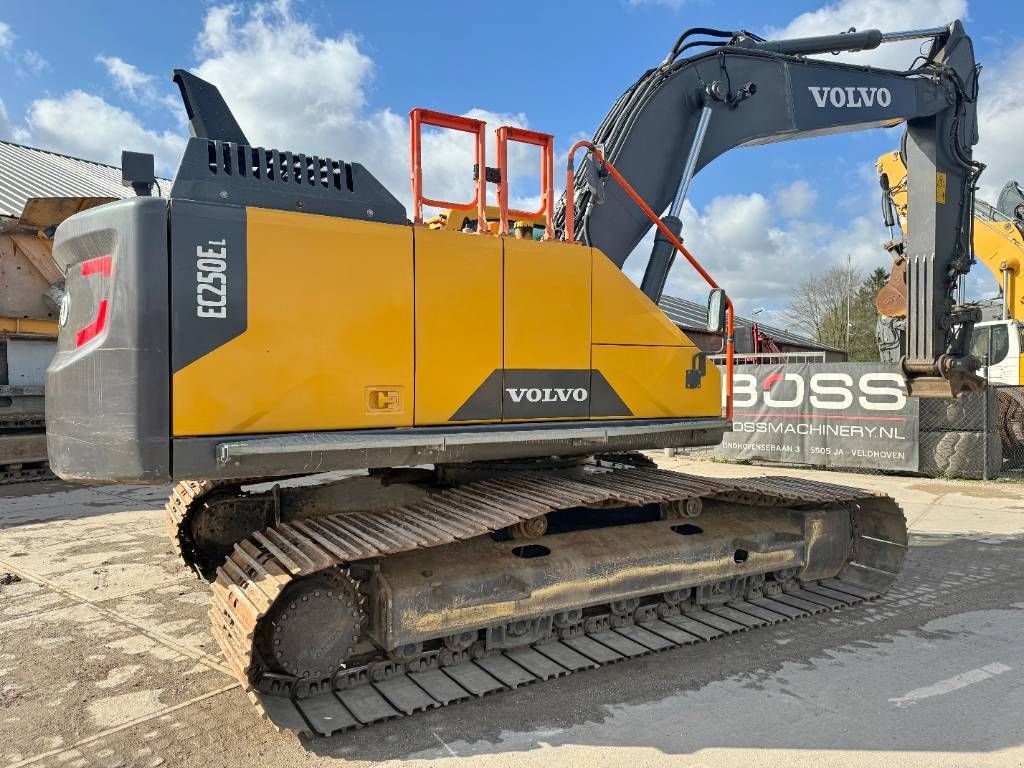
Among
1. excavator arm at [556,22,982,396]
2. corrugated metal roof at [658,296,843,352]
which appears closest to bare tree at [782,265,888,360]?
corrugated metal roof at [658,296,843,352]

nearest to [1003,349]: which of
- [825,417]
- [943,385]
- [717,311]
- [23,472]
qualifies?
[825,417]

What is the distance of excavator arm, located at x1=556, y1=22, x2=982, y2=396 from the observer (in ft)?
18.0

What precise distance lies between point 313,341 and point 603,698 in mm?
2321

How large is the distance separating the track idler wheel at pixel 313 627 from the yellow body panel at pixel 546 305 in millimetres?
1489

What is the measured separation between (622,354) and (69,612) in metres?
4.18

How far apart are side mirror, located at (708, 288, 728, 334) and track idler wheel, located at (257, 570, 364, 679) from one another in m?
2.76

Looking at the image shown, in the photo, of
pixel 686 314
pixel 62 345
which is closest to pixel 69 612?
pixel 62 345

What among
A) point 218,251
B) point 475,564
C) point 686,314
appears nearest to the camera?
point 218,251

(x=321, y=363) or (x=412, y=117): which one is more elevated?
(x=412, y=117)

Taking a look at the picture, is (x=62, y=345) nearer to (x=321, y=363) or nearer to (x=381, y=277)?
(x=321, y=363)

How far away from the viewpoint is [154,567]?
6.39 m

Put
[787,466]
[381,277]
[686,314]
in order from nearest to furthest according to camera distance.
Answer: [381,277] → [787,466] → [686,314]

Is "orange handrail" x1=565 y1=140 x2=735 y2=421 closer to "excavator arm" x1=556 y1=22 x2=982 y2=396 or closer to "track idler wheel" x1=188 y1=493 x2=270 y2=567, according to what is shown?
"excavator arm" x1=556 y1=22 x2=982 y2=396

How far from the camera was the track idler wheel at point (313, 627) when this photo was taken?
11.6 ft
